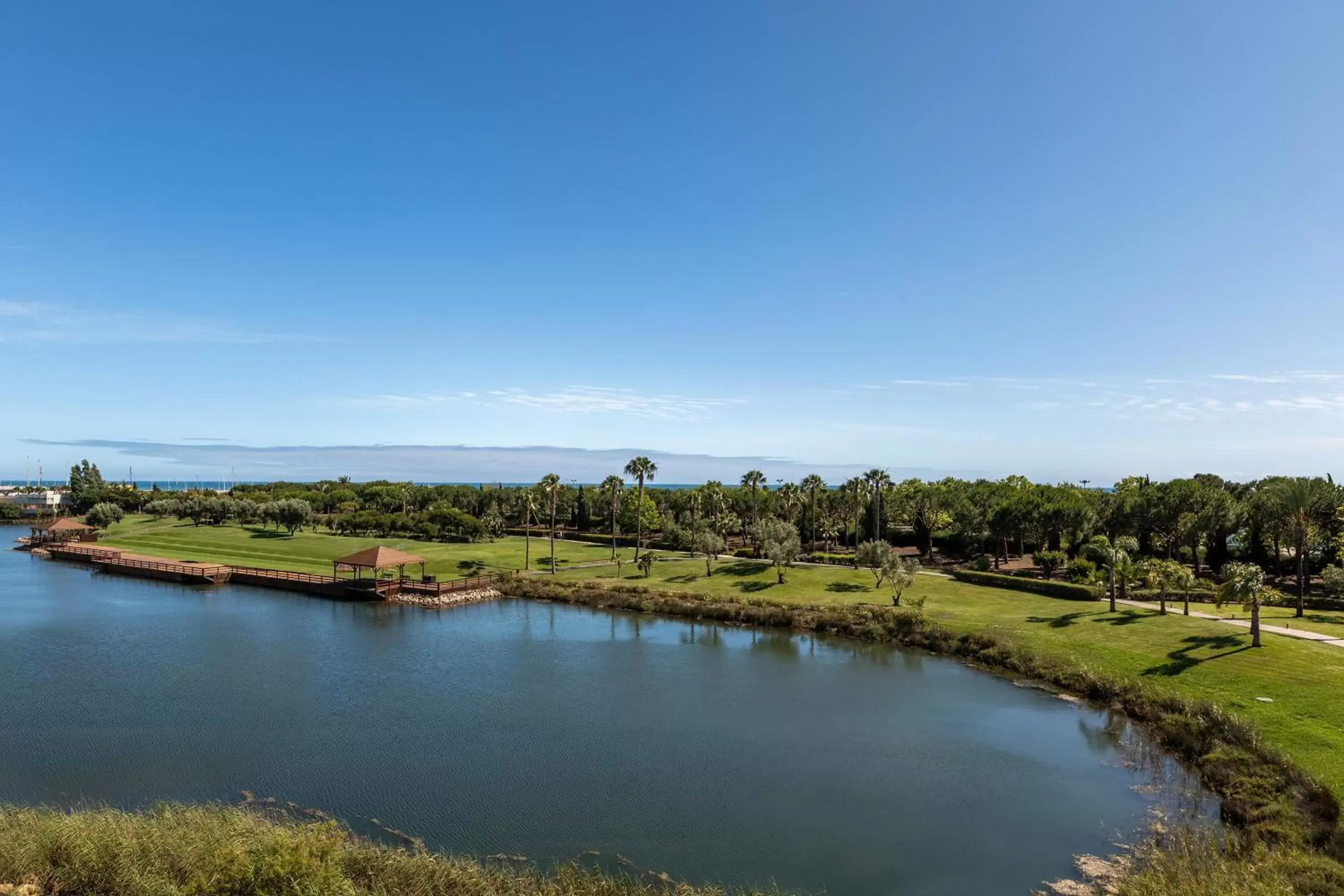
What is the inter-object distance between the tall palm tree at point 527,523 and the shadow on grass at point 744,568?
70.5 ft

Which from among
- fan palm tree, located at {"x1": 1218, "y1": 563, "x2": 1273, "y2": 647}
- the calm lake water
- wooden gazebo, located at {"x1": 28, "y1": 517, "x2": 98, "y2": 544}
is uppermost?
fan palm tree, located at {"x1": 1218, "y1": 563, "x2": 1273, "y2": 647}

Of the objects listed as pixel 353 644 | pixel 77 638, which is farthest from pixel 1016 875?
pixel 77 638

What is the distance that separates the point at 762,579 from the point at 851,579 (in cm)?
840

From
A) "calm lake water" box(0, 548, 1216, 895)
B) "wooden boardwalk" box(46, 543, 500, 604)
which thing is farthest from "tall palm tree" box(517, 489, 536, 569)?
"calm lake water" box(0, 548, 1216, 895)

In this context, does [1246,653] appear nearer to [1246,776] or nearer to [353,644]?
[1246,776]

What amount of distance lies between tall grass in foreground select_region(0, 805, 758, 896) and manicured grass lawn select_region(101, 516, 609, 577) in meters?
56.5

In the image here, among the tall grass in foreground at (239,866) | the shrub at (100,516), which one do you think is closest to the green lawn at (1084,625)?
the tall grass in foreground at (239,866)

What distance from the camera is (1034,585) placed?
198 feet

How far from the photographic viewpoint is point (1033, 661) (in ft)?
139

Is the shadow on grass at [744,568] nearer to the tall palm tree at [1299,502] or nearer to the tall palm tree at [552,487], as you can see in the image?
the tall palm tree at [552,487]

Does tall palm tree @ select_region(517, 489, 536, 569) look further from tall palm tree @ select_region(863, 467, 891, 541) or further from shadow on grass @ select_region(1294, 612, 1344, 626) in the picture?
shadow on grass @ select_region(1294, 612, 1344, 626)

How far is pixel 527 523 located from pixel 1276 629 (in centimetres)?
6374

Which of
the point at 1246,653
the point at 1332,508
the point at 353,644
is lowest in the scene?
the point at 353,644

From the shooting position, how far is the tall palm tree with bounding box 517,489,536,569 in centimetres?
8106
